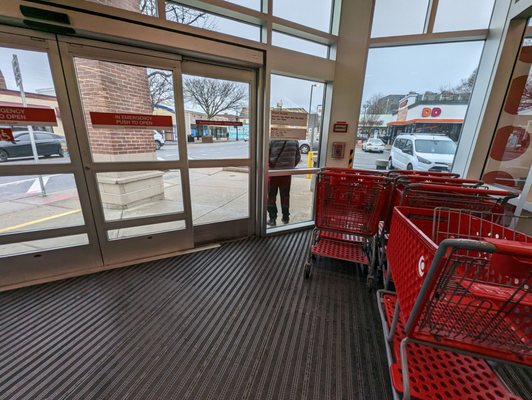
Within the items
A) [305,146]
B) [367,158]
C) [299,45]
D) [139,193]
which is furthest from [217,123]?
[367,158]

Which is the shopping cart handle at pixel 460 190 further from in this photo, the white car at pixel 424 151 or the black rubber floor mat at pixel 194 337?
the white car at pixel 424 151

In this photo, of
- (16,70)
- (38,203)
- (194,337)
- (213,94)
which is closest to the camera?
(194,337)

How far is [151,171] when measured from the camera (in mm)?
2605

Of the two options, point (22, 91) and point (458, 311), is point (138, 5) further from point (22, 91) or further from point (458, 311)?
point (458, 311)

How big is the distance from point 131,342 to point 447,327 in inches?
79.8

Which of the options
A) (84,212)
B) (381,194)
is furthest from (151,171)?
(381,194)

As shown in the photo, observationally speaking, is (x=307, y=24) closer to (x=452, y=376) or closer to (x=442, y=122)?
(x=442, y=122)

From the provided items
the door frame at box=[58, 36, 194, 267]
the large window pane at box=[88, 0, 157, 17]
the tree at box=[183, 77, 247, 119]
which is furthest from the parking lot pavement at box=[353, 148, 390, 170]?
the large window pane at box=[88, 0, 157, 17]

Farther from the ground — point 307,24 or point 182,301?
point 307,24

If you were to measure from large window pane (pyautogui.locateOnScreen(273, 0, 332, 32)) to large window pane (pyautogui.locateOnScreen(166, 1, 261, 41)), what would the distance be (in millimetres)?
370

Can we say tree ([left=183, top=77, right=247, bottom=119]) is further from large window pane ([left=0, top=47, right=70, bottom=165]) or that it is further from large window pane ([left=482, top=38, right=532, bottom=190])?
large window pane ([left=482, top=38, right=532, bottom=190])

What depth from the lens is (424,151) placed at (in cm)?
345

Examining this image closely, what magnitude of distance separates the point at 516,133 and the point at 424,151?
3.14 feet

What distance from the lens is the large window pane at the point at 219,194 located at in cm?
314
